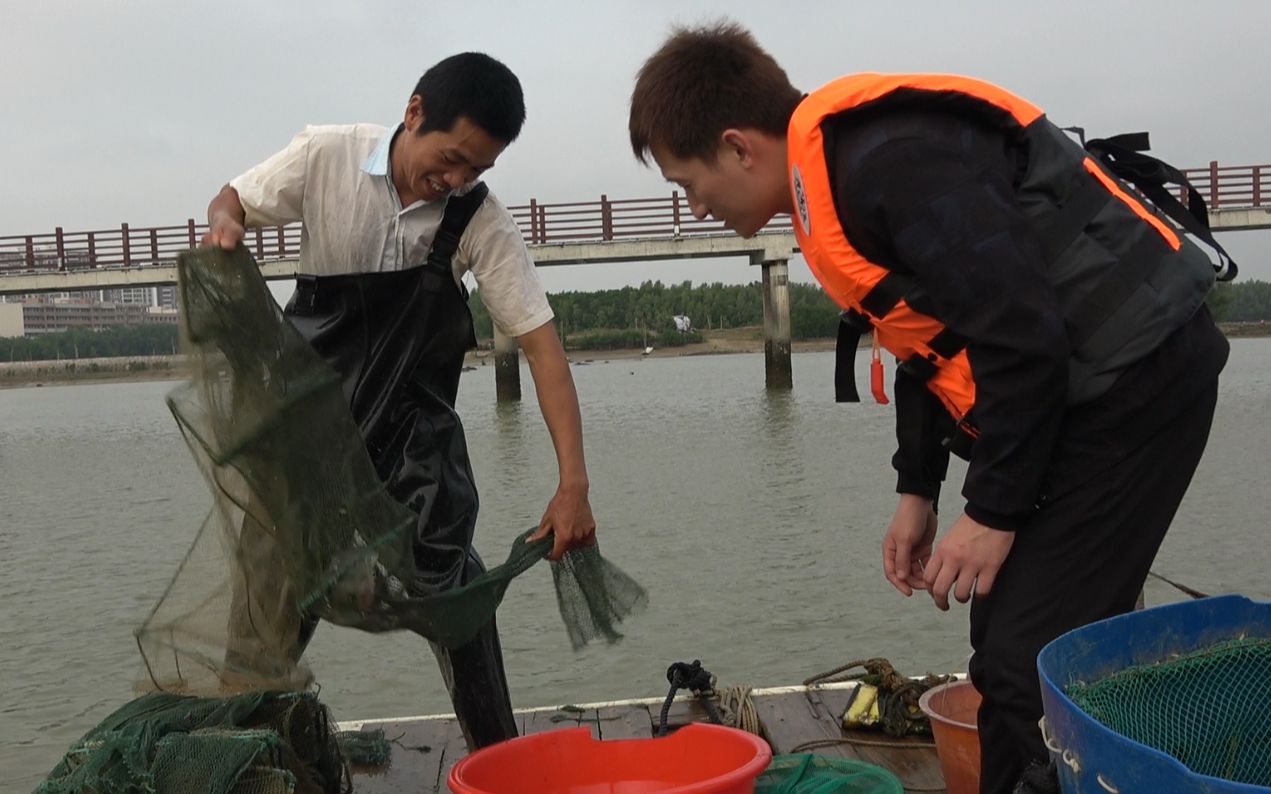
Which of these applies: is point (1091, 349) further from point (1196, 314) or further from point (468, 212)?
point (468, 212)

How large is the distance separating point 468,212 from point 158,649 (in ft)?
4.36

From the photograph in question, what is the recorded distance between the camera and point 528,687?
19.1ft

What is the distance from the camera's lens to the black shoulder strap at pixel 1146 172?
7.58 ft

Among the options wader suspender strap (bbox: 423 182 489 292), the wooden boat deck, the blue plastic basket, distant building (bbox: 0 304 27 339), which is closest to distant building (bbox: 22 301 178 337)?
distant building (bbox: 0 304 27 339)

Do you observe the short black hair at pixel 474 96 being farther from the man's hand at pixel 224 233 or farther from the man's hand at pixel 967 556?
the man's hand at pixel 967 556

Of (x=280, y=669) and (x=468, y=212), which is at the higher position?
(x=468, y=212)

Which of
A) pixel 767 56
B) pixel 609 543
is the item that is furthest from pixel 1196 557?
pixel 767 56

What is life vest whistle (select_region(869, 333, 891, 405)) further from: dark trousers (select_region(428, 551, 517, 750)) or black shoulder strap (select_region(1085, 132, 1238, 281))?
dark trousers (select_region(428, 551, 517, 750))

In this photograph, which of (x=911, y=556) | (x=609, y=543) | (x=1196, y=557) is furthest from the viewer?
(x=609, y=543)

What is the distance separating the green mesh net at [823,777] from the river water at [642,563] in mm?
1778

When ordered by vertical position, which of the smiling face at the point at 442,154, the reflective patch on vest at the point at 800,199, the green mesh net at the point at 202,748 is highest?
the smiling face at the point at 442,154

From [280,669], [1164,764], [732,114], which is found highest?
[732,114]

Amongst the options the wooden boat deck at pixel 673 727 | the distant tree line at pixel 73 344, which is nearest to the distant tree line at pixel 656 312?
the distant tree line at pixel 73 344

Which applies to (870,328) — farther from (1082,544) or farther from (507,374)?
(507,374)
